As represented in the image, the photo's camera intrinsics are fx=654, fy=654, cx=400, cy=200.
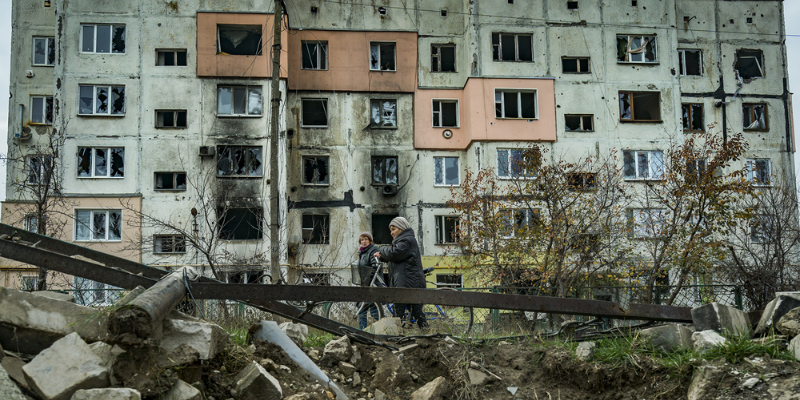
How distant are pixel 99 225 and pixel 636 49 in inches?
1026

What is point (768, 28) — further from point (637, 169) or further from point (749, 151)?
point (637, 169)

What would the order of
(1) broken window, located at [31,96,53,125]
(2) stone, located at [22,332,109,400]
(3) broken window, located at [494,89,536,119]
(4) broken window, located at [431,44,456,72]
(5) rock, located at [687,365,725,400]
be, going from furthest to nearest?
1. (4) broken window, located at [431,44,456,72]
2. (1) broken window, located at [31,96,53,125]
3. (3) broken window, located at [494,89,536,119]
4. (5) rock, located at [687,365,725,400]
5. (2) stone, located at [22,332,109,400]

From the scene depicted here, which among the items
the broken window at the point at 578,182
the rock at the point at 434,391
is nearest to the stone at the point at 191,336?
the rock at the point at 434,391

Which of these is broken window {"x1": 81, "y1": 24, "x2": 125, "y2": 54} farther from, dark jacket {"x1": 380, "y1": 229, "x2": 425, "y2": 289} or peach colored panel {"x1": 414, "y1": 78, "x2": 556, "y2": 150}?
dark jacket {"x1": 380, "y1": 229, "x2": 425, "y2": 289}

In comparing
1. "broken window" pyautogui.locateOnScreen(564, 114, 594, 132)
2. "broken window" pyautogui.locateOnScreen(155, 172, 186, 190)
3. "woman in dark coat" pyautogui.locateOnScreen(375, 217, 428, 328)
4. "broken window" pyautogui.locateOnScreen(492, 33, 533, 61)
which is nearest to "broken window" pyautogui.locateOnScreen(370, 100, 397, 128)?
"broken window" pyautogui.locateOnScreen(492, 33, 533, 61)

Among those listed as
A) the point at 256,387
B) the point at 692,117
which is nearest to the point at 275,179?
the point at 256,387

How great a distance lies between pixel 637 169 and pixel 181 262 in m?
21.2

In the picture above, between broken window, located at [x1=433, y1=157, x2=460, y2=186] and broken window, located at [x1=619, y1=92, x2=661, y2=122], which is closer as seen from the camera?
broken window, located at [x1=433, y1=157, x2=460, y2=186]

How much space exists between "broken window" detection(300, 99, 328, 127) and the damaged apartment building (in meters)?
0.09

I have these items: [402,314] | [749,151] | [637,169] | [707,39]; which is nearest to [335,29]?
[637,169]

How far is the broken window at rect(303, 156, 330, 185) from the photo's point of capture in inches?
1195

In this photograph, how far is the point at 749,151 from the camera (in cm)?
3266

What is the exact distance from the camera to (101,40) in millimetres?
29422

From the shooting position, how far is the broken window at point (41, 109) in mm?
31516
